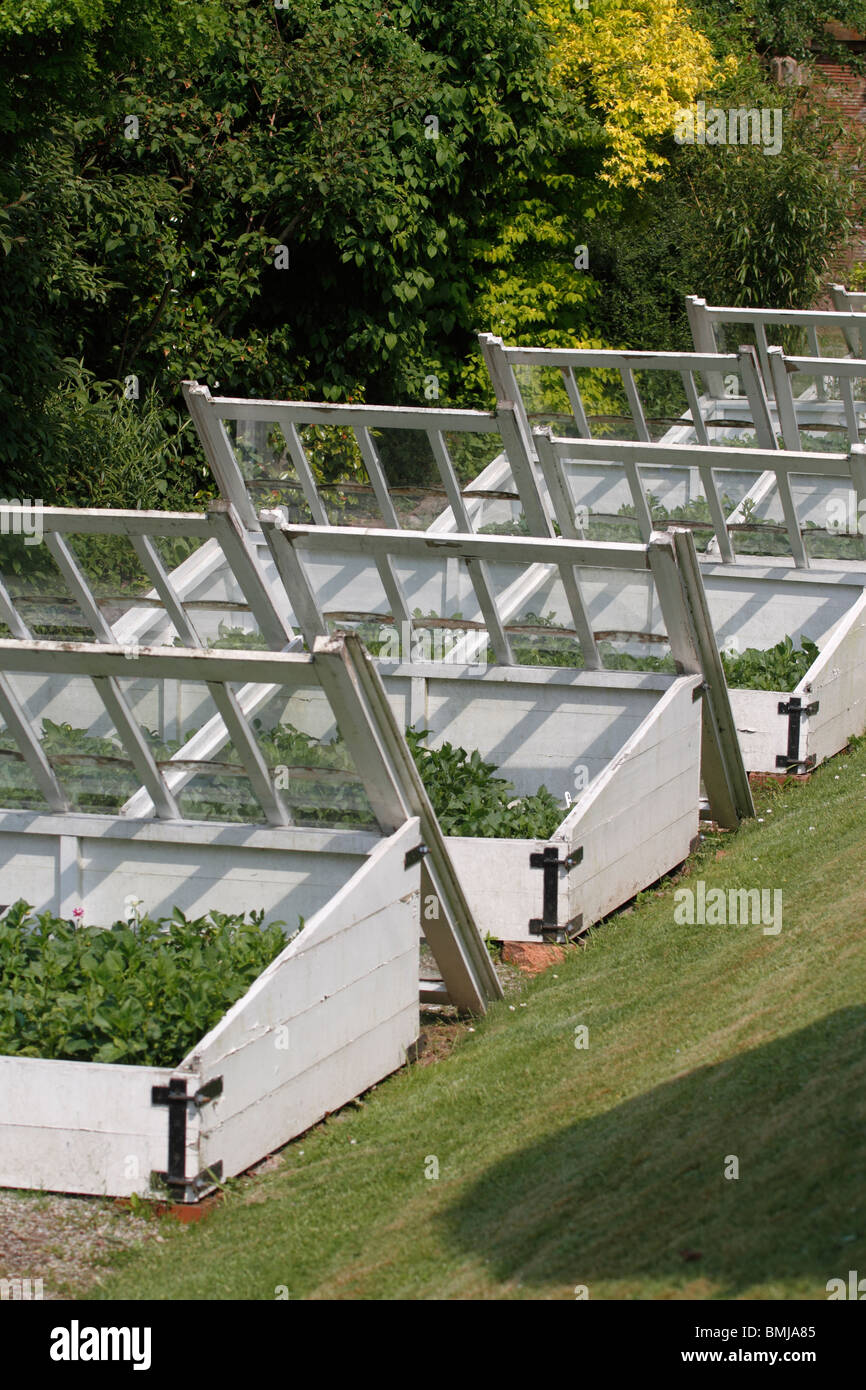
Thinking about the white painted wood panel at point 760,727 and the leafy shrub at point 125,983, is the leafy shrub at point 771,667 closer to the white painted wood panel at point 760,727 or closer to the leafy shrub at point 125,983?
the white painted wood panel at point 760,727

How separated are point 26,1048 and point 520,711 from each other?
12.9ft

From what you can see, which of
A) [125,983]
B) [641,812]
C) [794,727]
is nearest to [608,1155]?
[125,983]

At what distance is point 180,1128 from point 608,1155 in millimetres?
1276

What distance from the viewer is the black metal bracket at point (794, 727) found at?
9.84 metres

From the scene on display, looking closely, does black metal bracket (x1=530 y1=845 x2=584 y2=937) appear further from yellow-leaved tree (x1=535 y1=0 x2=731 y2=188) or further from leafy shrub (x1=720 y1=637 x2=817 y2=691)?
yellow-leaved tree (x1=535 y1=0 x2=731 y2=188)

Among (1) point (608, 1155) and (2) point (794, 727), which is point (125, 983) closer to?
(1) point (608, 1155)

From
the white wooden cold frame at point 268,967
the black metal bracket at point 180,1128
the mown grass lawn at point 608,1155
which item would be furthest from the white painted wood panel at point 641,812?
the black metal bracket at point 180,1128

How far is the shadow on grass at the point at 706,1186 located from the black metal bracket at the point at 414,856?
1299 millimetres

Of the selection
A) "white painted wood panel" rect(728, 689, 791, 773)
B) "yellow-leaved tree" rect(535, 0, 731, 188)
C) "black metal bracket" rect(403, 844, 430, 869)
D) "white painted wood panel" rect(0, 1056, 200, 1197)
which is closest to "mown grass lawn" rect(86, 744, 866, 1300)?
"white painted wood panel" rect(0, 1056, 200, 1197)

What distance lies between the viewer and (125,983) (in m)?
5.84

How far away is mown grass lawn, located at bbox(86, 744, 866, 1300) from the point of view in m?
4.18

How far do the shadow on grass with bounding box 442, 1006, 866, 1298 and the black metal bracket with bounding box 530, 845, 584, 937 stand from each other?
1994mm

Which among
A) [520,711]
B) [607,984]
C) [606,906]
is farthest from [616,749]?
[607,984]

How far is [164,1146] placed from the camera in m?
5.30
